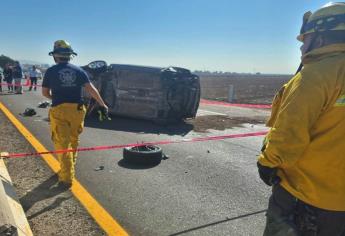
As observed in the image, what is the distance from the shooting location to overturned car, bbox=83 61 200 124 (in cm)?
1155

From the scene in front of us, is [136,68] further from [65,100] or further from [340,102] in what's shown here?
[340,102]

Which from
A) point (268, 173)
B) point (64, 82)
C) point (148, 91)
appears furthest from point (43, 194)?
point (148, 91)

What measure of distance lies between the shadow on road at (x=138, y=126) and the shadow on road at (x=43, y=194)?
199 inches

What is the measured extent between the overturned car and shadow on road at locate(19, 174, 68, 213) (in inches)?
246

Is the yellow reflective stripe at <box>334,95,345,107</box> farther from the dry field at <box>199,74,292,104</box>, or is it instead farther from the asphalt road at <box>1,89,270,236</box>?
the dry field at <box>199,74,292,104</box>

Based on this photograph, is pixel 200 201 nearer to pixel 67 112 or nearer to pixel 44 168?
pixel 67 112

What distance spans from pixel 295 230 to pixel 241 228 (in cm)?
198

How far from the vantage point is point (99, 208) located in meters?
4.58

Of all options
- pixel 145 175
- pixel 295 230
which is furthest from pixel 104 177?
pixel 295 230

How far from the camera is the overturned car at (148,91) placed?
37.9 ft

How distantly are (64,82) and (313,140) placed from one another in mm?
4047

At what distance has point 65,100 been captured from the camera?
5512 millimetres

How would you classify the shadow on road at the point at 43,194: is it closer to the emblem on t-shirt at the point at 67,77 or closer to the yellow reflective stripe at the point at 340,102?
the emblem on t-shirt at the point at 67,77

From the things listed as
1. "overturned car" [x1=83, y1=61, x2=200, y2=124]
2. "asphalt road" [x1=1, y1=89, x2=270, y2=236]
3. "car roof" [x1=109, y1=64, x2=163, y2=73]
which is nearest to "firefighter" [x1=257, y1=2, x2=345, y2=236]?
"asphalt road" [x1=1, y1=89, x2=270, y2=236]
